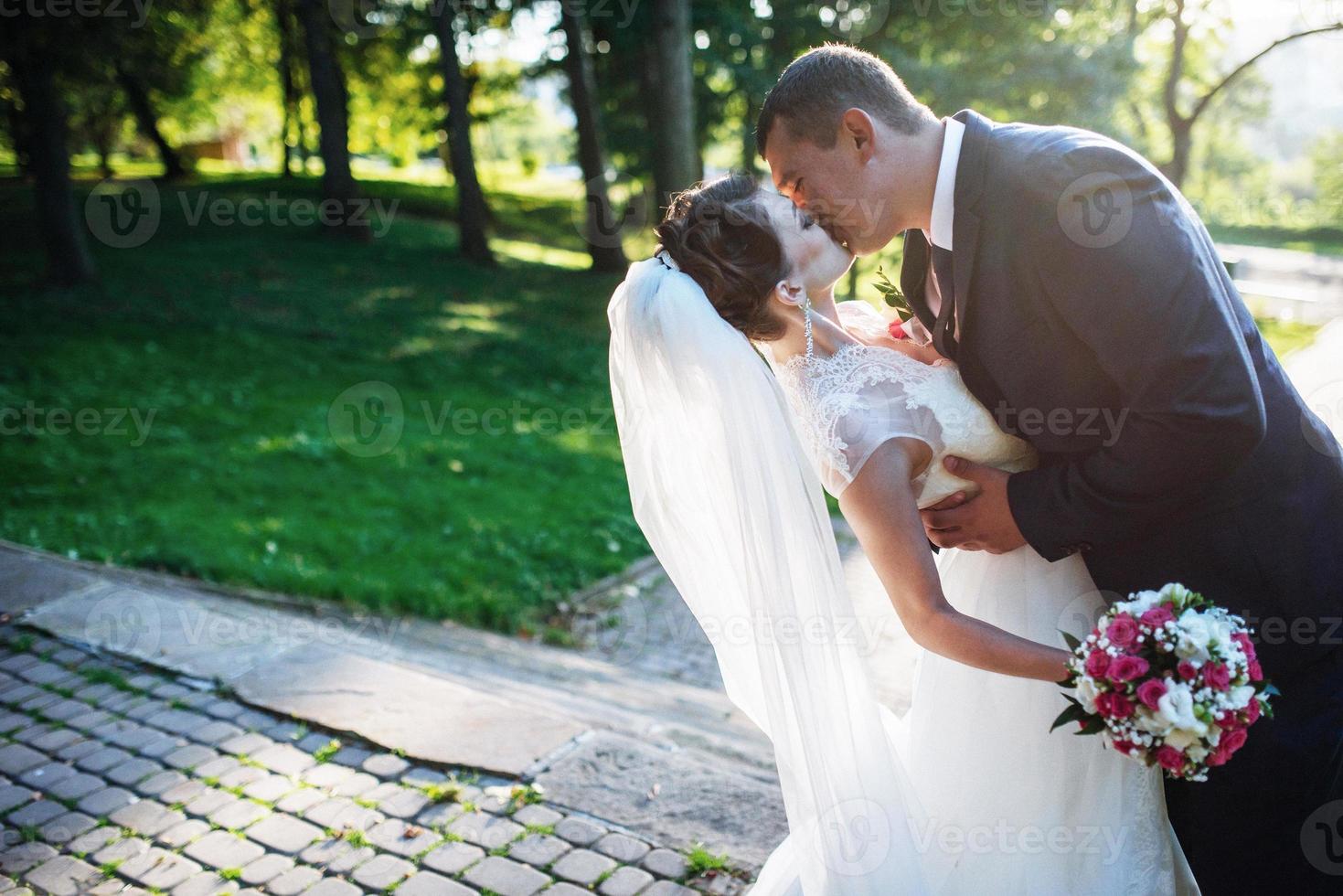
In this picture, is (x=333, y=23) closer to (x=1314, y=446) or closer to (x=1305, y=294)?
(x=1305, y=294)

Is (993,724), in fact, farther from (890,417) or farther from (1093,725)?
(890,417)

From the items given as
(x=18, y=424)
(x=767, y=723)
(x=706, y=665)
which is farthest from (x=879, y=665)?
(x=18, y=424)

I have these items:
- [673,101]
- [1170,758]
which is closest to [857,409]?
[1170,758]

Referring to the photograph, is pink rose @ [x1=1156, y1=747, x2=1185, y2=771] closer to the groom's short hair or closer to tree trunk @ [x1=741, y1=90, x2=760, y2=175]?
the groom's short hair

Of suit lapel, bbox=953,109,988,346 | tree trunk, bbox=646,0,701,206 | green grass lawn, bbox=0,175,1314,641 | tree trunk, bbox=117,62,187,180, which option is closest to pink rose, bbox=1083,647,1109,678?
suit lapel, bbox=953,109,988,346

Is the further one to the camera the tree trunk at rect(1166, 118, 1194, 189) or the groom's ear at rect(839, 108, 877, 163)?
the tree trunk at rect(1166, 118, 1194, 189)

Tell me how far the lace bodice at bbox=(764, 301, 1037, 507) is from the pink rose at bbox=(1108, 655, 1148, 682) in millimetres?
524

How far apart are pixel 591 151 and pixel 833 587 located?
49.8 ft

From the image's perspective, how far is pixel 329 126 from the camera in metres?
17.6

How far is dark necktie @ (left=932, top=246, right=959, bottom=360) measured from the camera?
2.29 metres

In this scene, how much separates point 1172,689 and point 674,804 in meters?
1.97

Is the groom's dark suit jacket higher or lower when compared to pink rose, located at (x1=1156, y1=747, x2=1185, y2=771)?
higher

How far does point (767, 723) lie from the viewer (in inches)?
102

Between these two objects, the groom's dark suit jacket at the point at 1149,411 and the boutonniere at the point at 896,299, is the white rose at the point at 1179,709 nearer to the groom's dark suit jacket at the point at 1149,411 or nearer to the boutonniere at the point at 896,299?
the groom's dark suit jacket at the point at 1149,411
